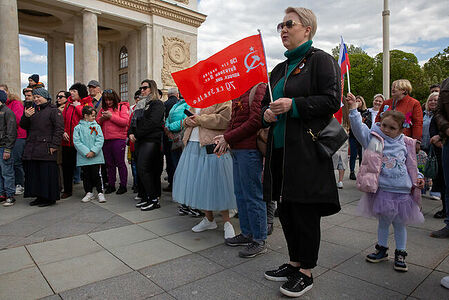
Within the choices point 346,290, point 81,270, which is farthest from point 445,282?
point 81,270

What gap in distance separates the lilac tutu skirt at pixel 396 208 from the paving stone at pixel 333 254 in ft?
1.70

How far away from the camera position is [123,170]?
7129mm

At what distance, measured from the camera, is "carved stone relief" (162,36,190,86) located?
22.9 meters

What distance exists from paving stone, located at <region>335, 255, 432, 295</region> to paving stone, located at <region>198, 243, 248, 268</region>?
973 millimetres

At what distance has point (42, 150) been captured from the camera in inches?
232

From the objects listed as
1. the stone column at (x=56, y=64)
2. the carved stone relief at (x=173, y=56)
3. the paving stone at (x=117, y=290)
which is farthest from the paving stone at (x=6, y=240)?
the stone column at (x=56, y=64)

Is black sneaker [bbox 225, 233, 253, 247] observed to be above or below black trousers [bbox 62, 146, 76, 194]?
below

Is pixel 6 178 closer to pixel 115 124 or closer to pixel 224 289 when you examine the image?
pixel 115 124

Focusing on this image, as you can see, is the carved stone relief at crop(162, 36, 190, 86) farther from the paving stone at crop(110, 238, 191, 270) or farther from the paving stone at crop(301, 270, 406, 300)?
the paving stone at crop(301, 270, 406, 300)

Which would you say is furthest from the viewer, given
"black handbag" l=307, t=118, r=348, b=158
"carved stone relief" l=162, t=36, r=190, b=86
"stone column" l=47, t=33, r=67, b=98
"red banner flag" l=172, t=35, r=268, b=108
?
"stone column" l=47, t=33, r=67, b=98

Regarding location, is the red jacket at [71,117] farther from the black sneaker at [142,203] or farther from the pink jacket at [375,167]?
the pink jacket at [375,167]

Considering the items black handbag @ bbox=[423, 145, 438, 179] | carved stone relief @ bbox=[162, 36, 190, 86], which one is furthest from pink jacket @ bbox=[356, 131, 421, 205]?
carved stone relief @ bbox=[162, 36, 190, 86]

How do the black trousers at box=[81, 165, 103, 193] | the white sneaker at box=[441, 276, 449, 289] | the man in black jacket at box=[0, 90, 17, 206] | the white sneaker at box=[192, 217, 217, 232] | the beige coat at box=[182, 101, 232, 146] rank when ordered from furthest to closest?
1. the black trousers at box=[81, 165, 103, 193]
2. the man in black jacket at box=[0, 90, 17, 206]
3. the white sneaker at box=[192, 217, 217, 232]
4. the beige coat at box=[182, 101, 232, 146]
5. the white sneaker at box=[441, 276, 449, 289]

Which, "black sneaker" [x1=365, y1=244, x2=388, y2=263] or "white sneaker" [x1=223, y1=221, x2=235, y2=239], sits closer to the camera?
"black sneaker" [x1=365, y1=244, x2=388, y2=263]
